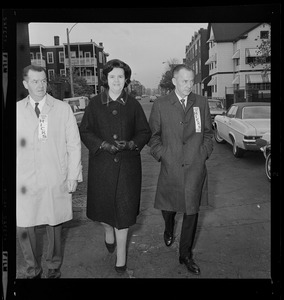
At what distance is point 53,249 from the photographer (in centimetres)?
321

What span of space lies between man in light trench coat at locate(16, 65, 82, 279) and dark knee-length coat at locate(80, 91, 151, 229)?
0.86ft

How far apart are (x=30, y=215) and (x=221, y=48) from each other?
8.50ft

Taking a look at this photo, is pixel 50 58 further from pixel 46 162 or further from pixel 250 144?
pixel 250 144

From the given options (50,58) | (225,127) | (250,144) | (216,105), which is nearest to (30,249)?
(50,58)

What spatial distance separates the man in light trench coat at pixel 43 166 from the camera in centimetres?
301

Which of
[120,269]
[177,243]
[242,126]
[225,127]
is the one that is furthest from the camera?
[225,127]

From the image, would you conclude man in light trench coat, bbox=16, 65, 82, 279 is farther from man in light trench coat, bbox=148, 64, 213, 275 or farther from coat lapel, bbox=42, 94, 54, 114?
man in light trench coat, bbox=148, 64, 213, 275

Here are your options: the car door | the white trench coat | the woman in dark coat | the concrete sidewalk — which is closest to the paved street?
the concrete sidewalk

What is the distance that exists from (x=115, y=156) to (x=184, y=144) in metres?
0.67

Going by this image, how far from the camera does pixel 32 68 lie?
2980mm
